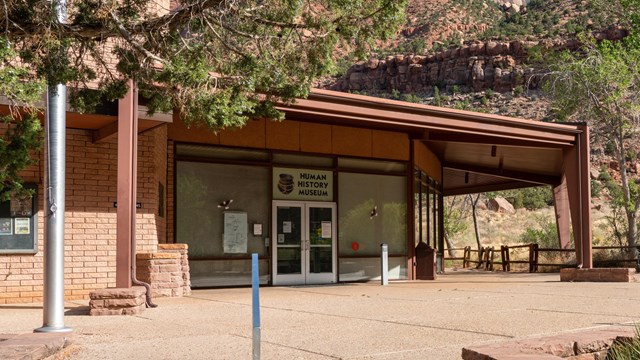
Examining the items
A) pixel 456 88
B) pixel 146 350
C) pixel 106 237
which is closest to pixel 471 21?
pixel 456 88

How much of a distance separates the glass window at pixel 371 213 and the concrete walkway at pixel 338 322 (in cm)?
463

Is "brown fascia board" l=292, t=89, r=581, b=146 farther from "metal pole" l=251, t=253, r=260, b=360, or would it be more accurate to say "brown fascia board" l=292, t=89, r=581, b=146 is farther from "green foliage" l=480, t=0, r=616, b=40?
"green foliage" l=480, t=0, r=616, b=40

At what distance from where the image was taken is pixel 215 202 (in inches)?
698

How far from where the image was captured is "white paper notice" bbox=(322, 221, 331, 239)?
64.0 ft

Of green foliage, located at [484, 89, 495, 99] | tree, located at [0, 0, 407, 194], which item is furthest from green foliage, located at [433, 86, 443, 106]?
tree, located at [0, 0, 407, 194]

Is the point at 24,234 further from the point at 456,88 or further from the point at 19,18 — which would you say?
the point at 456,88

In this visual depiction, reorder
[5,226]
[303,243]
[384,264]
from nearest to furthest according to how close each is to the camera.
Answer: [5,226] < [384,264] < [303,243]

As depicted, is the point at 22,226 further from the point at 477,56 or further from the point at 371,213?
the point at 477,56

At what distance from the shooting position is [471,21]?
9494 centimetres

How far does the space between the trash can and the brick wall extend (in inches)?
345

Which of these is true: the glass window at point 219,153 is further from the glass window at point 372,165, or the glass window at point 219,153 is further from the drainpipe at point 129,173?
the drainpipe at point 129,173

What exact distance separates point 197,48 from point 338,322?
3.99 metres

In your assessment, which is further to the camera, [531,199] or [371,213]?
[531,199]

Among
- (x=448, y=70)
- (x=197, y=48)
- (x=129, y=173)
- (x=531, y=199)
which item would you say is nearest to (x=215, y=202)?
(x=129, y=173)
